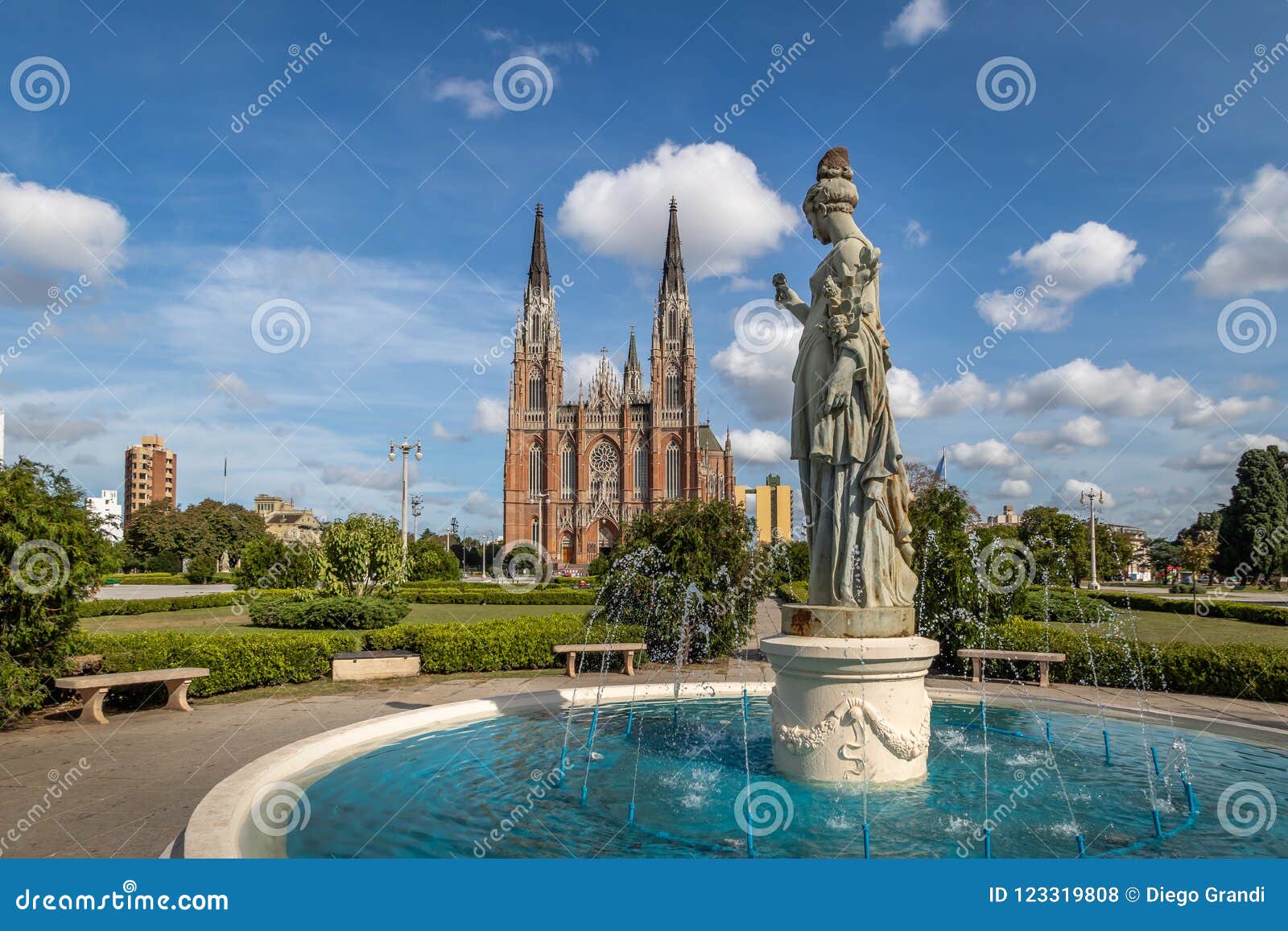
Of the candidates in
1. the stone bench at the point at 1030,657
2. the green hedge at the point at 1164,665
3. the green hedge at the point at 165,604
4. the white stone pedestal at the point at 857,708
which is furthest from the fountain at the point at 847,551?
the green hedge at the point at 165,604

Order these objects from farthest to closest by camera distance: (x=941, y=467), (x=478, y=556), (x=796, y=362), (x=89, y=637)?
(x=478, y=556) → (x=941, y=467) → (x=89, y=637) → (x=796, y=362)

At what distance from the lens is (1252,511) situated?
50.7 m

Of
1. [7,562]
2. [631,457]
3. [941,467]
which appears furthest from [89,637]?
[631,457]

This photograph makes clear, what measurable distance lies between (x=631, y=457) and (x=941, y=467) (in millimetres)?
36631

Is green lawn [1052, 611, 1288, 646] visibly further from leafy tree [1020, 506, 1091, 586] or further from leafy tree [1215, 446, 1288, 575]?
leafy tree [1215, 446, 1288, 575]

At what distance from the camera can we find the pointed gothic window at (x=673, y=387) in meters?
86.1

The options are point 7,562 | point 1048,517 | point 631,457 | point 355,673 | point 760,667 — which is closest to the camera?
point 7,562

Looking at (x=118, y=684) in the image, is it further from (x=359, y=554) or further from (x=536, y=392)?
(x=536, y=392)

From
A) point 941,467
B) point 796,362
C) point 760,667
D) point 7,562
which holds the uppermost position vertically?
point 941,467

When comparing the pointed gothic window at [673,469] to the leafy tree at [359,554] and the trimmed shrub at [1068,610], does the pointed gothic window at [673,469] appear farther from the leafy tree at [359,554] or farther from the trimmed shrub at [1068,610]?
the leafy tree at [359,554]

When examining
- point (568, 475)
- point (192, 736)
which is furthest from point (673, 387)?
point (192, 736)

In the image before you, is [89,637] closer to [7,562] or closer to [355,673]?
[7,562]

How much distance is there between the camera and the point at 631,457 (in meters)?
85.1

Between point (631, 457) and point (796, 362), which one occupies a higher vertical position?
point (631, 457)
